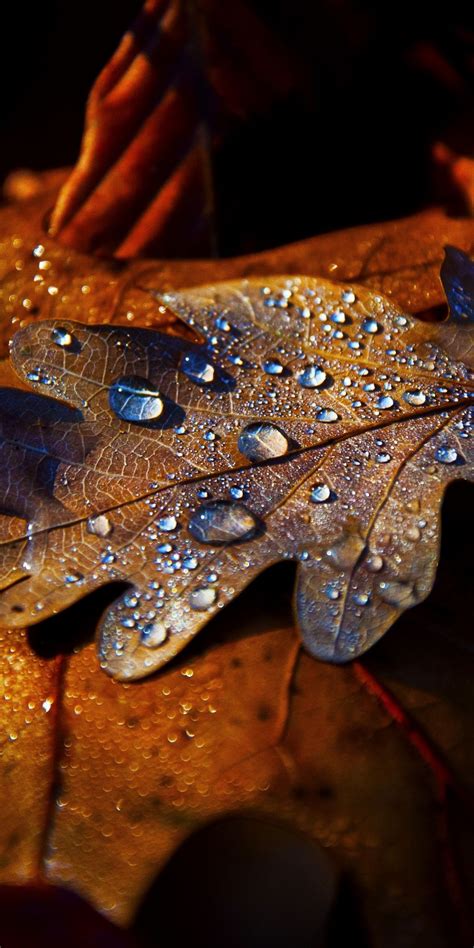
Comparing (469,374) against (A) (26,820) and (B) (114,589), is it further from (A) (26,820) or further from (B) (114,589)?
(A) (26,820)

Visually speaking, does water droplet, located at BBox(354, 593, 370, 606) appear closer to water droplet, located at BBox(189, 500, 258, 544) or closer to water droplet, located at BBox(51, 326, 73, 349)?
water droplet, located at BBox(189, 500, 258, 544)

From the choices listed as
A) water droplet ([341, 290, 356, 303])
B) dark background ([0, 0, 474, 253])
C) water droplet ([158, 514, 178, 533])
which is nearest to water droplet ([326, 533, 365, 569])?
water droplet ([158, 514, 178, 533])

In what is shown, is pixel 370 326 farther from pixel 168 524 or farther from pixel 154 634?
pixel 154 634

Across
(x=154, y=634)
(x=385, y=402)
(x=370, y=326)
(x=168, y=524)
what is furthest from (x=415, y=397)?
(x=154, y=634)

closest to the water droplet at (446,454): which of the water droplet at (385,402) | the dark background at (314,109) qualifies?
the water droplet at (385,402)

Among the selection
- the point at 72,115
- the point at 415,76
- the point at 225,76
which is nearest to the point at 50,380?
the point at 225,76

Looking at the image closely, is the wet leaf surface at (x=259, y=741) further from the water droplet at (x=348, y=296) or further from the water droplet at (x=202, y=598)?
the water droplet at (x=348, y=296)
